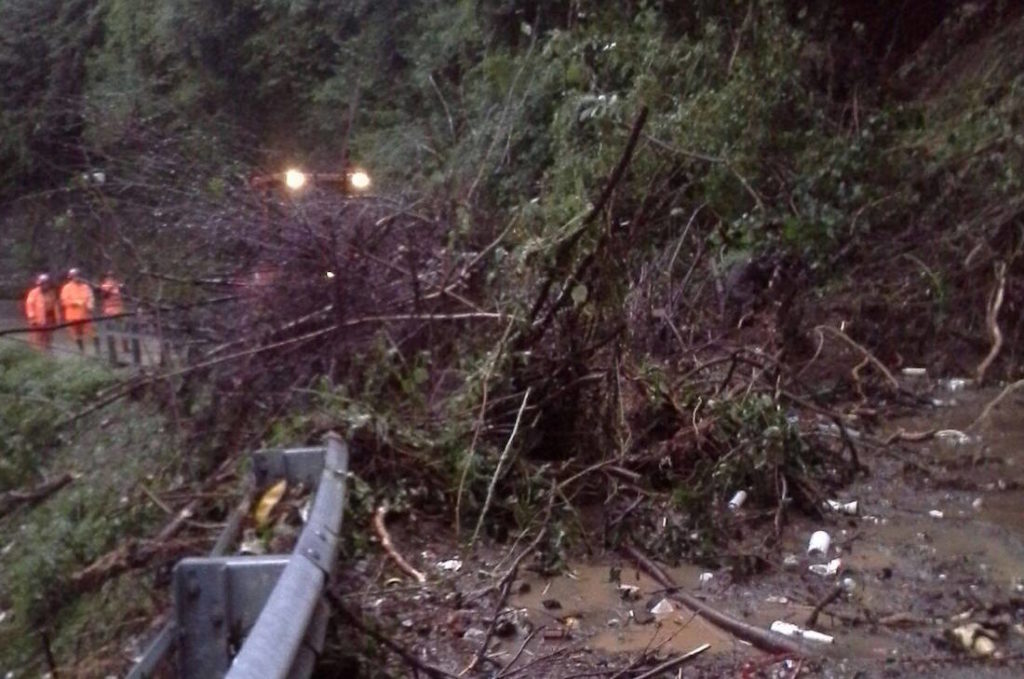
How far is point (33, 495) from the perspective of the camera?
6109mm

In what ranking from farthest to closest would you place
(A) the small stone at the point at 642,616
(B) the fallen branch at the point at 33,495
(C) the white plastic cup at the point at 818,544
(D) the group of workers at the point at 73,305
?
(D) the group of workers at the point at 73,305 < (C) the white plastic cup at the point at 818,544 < (B) the fallen branch at the point at 33,495 < (A) the small stone at the point at 642,616

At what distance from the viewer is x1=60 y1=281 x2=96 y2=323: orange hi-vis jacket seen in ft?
26.9

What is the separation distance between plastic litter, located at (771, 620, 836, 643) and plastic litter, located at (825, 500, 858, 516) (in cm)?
183

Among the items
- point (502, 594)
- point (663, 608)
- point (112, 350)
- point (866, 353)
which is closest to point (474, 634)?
point (502, 594)

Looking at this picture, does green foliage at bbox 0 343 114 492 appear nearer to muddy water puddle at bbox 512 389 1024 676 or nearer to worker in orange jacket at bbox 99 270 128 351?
worker in orange jacket at bbox 99 270 128 351

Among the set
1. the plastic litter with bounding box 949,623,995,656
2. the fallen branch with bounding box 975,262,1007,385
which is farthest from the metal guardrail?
the fallen branch with bounding box 975,262,1007,385

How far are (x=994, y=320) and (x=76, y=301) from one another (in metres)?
6.31

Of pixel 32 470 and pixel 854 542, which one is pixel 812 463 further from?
pixel 32 470

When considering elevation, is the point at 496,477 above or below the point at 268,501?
below

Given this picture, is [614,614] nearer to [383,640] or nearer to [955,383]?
[383,640]

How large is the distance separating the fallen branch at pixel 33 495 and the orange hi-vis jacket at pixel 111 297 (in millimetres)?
1328

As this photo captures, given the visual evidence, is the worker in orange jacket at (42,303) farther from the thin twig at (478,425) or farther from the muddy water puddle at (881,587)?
the muddy water puddle at (881,587)

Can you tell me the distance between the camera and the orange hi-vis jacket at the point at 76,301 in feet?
26.9

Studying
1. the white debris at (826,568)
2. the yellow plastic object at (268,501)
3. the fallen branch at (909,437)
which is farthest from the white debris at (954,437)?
the yellow plastic object at (268,501)
